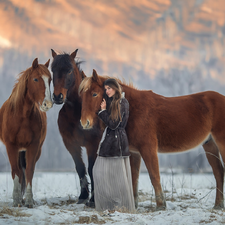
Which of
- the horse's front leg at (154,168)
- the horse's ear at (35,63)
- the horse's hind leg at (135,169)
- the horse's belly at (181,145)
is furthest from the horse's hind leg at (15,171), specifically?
the horse's belly at (181,145)

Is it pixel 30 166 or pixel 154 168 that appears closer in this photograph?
pixel 154 168

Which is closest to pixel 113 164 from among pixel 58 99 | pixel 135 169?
pixel 135 169

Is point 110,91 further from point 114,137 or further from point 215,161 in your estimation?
point 215,161

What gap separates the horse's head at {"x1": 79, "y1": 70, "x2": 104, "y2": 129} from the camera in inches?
171

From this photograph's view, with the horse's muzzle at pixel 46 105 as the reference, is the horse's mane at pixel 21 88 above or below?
above

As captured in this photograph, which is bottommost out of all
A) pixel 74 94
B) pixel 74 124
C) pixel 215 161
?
pixel 215 161

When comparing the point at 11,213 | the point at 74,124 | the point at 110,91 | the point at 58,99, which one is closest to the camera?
the point at 11,213

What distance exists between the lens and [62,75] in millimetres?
5137

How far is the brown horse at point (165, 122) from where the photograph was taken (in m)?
4.53

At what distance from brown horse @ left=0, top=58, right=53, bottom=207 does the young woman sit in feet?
4.19

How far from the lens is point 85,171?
561cm

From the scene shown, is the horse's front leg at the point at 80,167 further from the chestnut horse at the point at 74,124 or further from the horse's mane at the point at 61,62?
the horse's mane at the point at 61,62

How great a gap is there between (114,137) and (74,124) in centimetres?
144

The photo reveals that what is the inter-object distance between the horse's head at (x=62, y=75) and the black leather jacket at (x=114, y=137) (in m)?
1.12
